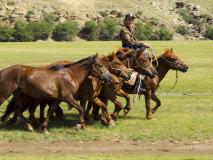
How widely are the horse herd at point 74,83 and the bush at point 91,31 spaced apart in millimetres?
96404

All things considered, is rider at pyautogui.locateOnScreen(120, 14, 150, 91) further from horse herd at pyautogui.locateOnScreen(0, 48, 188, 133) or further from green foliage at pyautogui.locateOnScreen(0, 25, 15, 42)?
green foliage at pyautogui.locateOnScreen(0, 25, 15, 42)

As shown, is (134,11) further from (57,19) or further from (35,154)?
(35,154)

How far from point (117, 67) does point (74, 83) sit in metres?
1.64

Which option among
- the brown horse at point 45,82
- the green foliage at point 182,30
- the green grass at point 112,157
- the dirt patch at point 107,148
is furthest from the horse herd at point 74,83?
the green foliage at point 182,30

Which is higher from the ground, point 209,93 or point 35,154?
point 35,154

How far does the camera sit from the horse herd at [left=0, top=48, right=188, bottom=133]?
1018 cm

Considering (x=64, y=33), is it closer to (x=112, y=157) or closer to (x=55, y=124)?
(x=55, y=124)

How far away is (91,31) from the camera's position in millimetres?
109875

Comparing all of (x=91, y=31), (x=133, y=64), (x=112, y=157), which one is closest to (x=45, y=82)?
(x=112, y=157)

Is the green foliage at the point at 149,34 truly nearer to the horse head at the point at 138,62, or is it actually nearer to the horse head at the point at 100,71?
the horse head at the point at 138,62

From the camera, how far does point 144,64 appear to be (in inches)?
476

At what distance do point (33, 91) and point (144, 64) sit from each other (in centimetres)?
375

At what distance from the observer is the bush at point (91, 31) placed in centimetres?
10831

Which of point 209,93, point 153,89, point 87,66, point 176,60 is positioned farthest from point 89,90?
point 209,93
